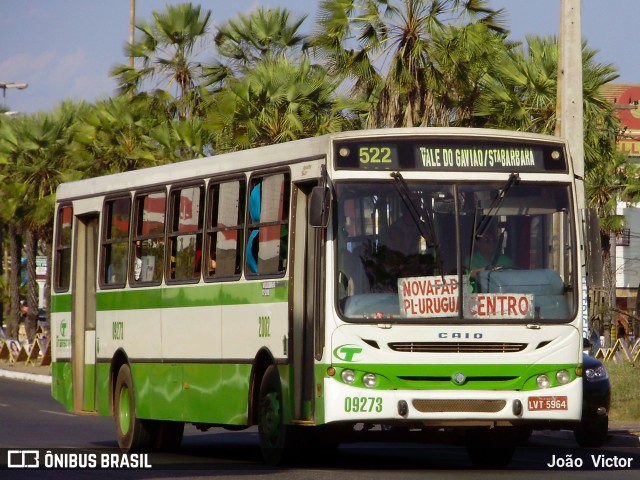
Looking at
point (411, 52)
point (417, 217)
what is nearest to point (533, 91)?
point (411, 52)

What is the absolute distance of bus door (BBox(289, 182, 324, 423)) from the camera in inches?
544

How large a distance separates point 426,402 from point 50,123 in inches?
1431

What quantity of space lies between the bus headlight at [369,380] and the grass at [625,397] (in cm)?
948

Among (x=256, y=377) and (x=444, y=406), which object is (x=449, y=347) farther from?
(x=256, y=377)

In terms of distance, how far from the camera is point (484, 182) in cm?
1402

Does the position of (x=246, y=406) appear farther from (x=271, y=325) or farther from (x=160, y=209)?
(x=160, y=209)

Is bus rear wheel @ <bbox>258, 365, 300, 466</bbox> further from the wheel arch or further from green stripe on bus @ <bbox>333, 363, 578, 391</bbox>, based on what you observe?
green stripe on bus @ <bbox>333, 363, 578, 391</bbox>

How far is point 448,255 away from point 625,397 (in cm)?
1039

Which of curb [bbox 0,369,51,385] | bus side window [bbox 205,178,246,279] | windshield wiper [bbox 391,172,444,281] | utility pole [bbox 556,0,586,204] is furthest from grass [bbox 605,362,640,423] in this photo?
curb [bbox 0,369,51,385]

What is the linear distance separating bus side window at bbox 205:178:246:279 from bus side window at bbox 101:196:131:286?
2.26 meters

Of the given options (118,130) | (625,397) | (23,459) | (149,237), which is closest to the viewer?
(23,459)

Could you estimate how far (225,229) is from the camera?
15.7 metres

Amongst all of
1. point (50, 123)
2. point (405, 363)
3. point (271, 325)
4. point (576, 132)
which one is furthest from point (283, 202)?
point (50, 123)

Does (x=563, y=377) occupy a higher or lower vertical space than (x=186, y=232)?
lower
